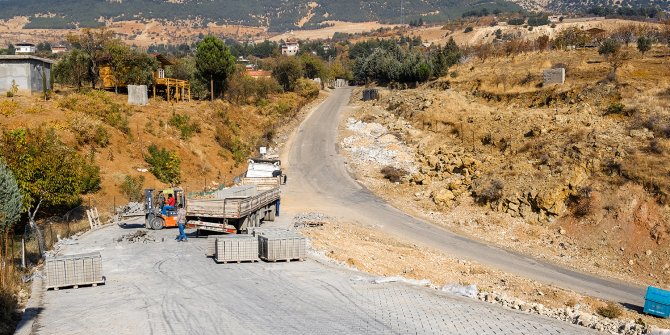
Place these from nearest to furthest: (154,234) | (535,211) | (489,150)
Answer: (154,234), (535,211), (489,150)

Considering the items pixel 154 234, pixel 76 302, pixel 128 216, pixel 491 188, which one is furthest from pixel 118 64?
pixel 76 302

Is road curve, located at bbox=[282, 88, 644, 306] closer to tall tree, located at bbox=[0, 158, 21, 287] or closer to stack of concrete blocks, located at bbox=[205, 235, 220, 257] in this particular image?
stack of concrete blocks, located at bbox=[205, 235, 220, 257]

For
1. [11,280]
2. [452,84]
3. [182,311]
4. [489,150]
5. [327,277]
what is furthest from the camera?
[452,84]

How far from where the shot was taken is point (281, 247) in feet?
66.5

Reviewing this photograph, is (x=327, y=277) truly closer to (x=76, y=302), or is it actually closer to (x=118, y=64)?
(x=76, y=302)

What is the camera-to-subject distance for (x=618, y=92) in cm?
4078

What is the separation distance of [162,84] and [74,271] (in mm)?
37920

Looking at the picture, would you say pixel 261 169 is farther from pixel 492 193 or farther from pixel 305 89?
pixel 305 89

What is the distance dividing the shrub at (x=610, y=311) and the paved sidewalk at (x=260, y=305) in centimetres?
446

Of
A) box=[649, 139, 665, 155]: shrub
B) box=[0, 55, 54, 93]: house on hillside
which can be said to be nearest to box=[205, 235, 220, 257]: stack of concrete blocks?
box=[649, 139, 665, 155]: shrub

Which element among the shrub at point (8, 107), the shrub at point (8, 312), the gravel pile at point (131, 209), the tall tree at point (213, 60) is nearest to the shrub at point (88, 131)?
the shrub at point (8, 107)

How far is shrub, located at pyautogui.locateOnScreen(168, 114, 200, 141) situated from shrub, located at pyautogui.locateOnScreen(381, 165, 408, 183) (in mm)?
14833

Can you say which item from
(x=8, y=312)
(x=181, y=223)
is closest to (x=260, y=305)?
(x=8, y=312)

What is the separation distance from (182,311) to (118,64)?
4002cm
